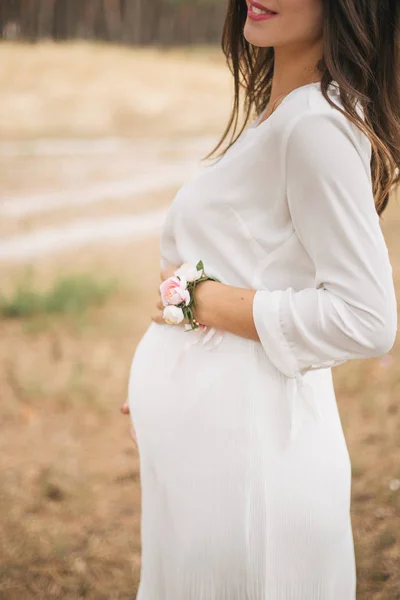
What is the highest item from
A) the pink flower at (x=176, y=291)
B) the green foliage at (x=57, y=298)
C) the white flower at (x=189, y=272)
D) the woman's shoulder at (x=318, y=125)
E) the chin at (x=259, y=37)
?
the chin at (x=259, y=37)

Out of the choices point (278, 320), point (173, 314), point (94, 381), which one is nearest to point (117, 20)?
point (94, 381)

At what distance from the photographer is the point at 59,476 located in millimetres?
2346

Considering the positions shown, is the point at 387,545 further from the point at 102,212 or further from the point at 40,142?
the point at 40,142

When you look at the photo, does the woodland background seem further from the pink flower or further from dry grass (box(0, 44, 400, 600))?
the pink flower

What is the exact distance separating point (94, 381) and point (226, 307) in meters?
2.05

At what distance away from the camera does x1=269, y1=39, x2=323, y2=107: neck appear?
0.86 meters

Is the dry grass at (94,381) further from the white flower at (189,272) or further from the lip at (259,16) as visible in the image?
the lip at (259,16)

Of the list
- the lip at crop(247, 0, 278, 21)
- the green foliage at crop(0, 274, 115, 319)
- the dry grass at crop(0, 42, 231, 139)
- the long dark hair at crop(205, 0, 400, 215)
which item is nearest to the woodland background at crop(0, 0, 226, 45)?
the dry grass at crop(0, 42, 231, 139)

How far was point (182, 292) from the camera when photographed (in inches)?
35.7

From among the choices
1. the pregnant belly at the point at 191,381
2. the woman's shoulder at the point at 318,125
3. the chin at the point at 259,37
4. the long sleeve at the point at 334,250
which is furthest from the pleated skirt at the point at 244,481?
the chin at the point at 259,37

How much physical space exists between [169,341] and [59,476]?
5.07 ft

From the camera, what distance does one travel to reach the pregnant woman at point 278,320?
766mm

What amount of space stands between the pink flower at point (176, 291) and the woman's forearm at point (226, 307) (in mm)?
15

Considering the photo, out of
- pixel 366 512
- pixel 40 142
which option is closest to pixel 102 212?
pixel 40 142
